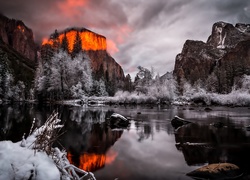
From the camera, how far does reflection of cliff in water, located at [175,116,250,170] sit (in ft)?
32.6

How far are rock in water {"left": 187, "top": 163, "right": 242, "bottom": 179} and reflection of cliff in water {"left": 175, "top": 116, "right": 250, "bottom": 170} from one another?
1130mm

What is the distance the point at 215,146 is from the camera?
12.2 m

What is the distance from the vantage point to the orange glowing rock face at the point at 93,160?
8864 millimetres

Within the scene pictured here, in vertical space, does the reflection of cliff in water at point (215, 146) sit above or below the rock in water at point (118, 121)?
below

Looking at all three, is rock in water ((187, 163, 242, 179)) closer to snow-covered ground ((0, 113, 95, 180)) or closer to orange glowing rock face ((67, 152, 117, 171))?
orange glowing rock face ((67, 152, 117, 171))

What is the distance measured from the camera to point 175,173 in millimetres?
8312

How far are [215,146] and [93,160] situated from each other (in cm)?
658

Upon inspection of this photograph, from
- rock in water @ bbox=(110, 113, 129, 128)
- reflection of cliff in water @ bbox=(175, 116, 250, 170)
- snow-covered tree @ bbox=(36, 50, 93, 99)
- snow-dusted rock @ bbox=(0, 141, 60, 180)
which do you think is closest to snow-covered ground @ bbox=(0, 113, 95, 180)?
snow-dusted rock @ bbox=(0, 141, 60, 180)

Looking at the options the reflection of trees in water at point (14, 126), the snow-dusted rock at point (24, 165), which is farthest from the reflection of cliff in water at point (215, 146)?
the reflection of trees in water at point (14, 126)

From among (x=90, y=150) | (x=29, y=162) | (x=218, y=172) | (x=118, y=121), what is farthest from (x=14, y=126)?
(x=29, y=162)

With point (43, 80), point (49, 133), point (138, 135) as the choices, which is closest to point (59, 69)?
point (43, 80)

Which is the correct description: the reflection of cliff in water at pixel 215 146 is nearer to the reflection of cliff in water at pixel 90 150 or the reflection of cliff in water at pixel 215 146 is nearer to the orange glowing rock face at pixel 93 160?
the orange glowing rock face at pixel 93 160

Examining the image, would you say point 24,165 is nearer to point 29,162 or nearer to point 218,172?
point 29,162

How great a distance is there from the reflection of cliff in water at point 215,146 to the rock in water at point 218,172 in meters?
1.13
